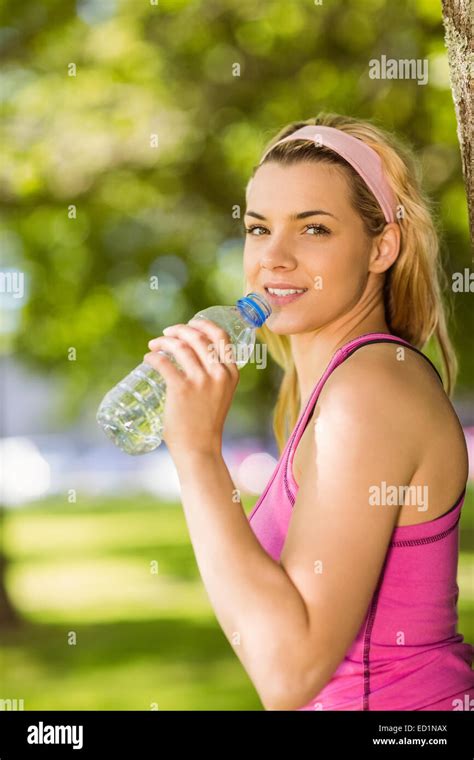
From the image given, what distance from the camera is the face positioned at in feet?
5.95

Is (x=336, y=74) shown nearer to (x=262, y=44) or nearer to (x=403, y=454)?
(x=262, y=44)

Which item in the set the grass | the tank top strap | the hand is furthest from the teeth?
the grass

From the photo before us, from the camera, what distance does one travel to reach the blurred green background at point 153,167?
6621 mm

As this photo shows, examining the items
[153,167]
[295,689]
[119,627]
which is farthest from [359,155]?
[119,627]

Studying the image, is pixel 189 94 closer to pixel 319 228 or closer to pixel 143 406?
pixel 143 406

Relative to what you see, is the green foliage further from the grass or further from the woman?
the woman

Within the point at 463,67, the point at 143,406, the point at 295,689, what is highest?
the point at 463,67

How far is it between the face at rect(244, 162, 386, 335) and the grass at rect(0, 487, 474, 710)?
9.37 feet

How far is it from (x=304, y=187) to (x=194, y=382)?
53 cm

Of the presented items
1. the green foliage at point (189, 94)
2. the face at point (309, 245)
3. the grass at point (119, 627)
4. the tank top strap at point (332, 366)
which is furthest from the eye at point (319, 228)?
the green foliage at point (189, 94)

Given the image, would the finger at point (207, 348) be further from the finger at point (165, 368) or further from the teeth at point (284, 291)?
the teeth at point (284, 291)

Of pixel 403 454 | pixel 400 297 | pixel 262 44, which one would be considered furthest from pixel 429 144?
pixel 403 454

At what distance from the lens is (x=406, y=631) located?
5.31 ft
